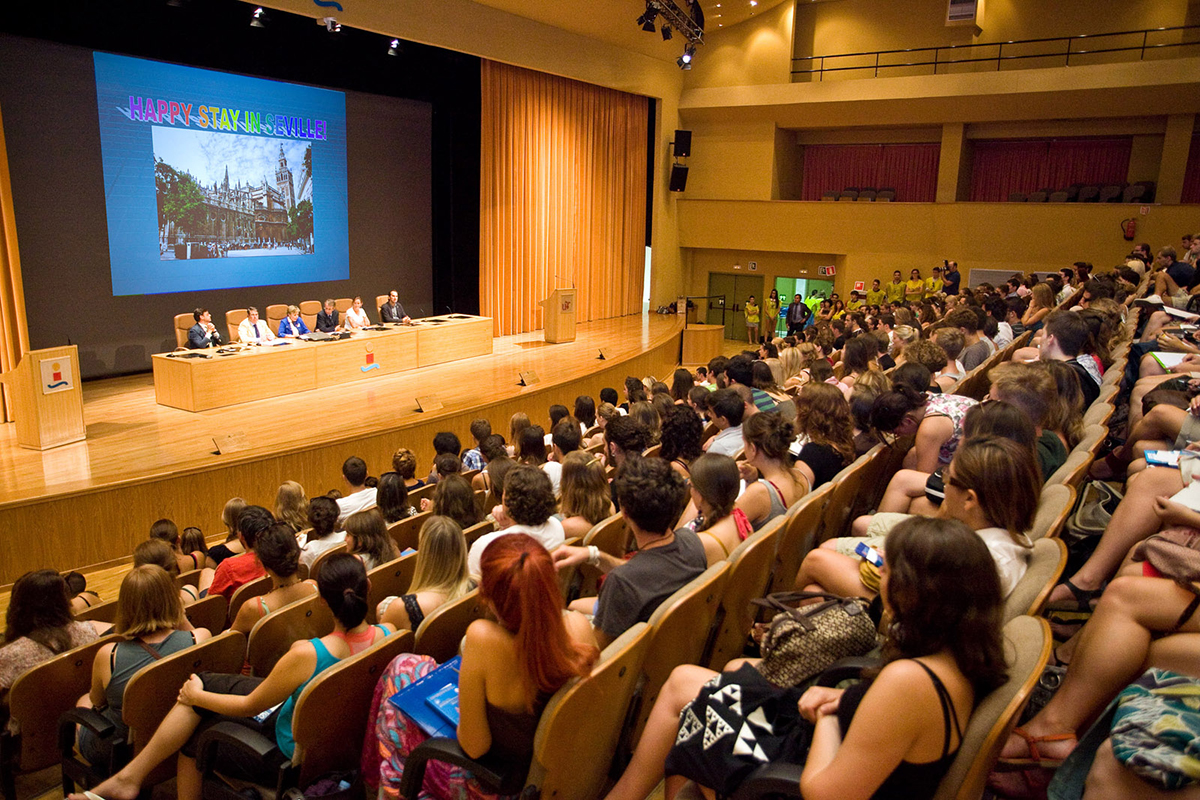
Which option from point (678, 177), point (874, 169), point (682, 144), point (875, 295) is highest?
point (682, 144)

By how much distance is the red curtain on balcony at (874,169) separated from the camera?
15.3 m

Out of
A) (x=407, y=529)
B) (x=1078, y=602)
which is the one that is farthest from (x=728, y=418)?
(x=1078, y=602)

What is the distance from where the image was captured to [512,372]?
1014cm

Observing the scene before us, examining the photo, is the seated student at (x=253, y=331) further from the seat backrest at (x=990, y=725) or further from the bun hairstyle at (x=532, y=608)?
the seat backrest at (x=990, y=725)

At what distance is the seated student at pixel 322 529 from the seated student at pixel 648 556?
176 cm

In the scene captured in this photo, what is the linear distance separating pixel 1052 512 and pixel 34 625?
3495 mm

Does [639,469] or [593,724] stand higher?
[639,469]

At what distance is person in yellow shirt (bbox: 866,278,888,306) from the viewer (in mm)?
13656

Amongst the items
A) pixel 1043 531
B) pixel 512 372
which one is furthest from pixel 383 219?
pixel 1043 531

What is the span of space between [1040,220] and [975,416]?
12.0 m

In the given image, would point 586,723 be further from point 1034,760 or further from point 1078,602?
point 1078,602

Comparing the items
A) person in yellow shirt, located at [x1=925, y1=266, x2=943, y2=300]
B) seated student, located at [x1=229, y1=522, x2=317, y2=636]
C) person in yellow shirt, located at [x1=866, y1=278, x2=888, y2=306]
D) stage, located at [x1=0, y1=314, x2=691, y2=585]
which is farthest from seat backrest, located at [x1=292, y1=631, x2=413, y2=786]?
person in yellow shirt, located at [x1=866, y1=278, x2=888, y2=306]

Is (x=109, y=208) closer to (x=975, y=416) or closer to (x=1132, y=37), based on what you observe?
(x=975, y=416)

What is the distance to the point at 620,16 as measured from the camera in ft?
41.2
